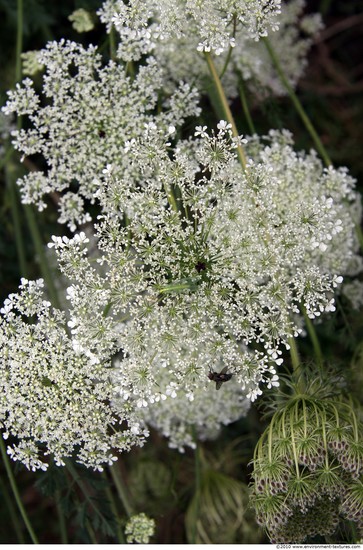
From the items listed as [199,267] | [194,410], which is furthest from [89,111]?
[194,410]

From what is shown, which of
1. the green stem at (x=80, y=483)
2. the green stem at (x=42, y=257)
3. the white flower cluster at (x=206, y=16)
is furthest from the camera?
the green stem at (x=42, y=257)

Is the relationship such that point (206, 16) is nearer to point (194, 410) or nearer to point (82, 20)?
point (82, 20)

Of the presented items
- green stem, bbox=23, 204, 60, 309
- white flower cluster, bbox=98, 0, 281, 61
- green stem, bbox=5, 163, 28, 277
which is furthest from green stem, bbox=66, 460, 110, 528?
white flower cluster, bbox=98, 0, 281, 61

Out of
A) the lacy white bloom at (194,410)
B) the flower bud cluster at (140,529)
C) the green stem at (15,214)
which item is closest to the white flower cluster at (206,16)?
the green stem at (15,214)

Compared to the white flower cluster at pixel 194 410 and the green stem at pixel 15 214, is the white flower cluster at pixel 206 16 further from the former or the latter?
the white flower cluster at pixel 194 410

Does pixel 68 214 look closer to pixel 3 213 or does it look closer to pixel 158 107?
pixel 158 107

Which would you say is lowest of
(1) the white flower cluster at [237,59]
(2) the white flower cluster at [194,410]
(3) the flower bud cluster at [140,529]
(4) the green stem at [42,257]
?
(3) the flower bud cluster at [140,529]
